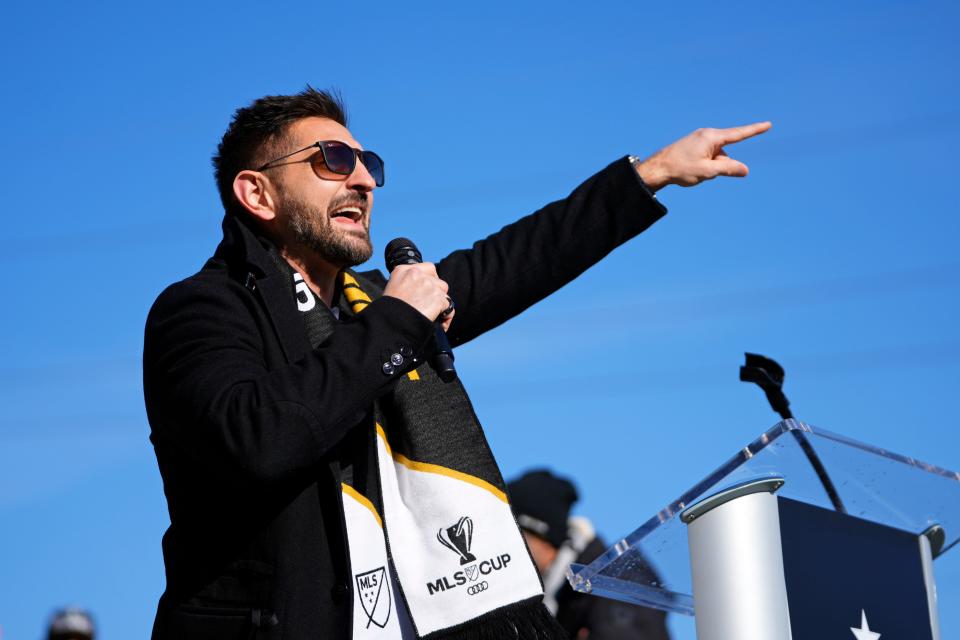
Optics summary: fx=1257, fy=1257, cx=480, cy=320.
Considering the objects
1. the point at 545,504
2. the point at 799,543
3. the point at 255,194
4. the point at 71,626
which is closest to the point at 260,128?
the point at 255,194

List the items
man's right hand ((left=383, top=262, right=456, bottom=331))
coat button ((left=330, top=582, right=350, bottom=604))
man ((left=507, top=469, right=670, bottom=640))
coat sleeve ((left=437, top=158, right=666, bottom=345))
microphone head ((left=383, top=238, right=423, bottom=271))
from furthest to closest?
1. man ((left=507, top=469, right=670, bottom=640))
2. coat sleeve ((left=437, top=158, right=666, bottom=345))
3. microphone head ((left=383, top=238, right=423, bottom=271))
4. man's right hand ((left=383, top=262, right=456, bottom=331))
5. coat button ((left=330, top=582, right=350, bottom=604))

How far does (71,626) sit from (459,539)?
149 inches

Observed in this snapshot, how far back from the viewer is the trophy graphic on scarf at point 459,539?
267 centimetres

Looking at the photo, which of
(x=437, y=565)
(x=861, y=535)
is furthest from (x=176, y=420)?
(x=861, y=535)

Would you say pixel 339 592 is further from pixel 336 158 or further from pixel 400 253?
pixel 336 158

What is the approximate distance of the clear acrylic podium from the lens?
2121mm

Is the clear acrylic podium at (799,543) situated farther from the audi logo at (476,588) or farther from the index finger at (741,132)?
the index finger at (741,132)

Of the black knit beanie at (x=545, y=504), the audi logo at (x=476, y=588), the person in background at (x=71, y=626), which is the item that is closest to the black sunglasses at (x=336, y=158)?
the audi logo at (x=476, y=588)

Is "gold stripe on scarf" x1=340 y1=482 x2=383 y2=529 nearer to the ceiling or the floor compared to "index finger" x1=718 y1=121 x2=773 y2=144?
nearer to the floor

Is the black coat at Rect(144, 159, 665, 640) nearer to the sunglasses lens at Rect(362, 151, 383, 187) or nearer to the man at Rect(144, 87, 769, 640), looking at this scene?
the man at Rect(144, 87, 769, 640)

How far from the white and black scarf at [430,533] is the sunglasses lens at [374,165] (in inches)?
22.6

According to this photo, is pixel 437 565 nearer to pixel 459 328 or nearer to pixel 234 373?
pixel 234 373

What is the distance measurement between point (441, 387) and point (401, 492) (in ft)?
0.97

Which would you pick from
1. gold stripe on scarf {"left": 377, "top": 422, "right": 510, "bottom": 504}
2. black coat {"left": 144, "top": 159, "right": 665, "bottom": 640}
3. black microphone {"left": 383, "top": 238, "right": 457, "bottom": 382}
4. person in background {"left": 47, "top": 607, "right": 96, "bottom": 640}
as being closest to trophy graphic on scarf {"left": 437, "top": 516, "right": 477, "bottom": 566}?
gold stripe on scarf {"left": 377, "top": 422, "right": 510, "bottom": 504}
